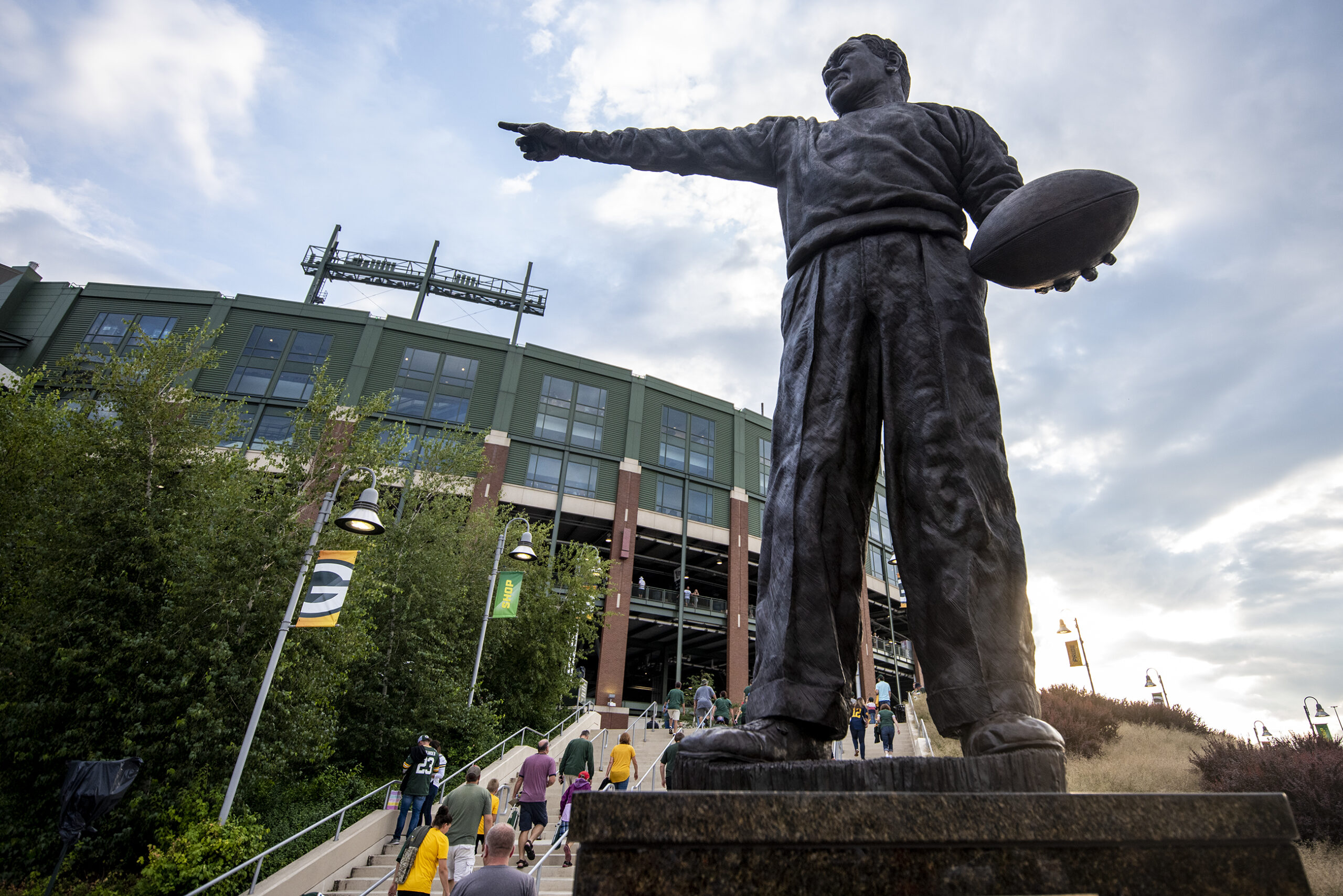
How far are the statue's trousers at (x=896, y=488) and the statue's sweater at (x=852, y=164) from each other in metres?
0.10

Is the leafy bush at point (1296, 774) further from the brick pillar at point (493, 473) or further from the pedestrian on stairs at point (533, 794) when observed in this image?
the brick pillar at point (493, 473)

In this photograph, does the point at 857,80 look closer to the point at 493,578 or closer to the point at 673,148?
the point at 673,148

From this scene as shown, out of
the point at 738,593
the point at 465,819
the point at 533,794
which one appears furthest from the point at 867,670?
the point at 465,819

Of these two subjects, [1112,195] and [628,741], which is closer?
[1112,195]

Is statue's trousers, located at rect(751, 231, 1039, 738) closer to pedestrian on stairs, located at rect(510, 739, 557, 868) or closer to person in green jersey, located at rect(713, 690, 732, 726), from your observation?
pedestrian on stairs, located at rect(510, 739, 557, 868)

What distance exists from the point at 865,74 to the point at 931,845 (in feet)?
9.65

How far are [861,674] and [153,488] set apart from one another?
3453 centimetres

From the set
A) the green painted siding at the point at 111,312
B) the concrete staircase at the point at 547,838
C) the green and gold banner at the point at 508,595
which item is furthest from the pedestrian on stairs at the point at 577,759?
the green painted siding at the point at 111,312

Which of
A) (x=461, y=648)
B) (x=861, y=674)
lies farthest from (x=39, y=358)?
(x=861, y=674)

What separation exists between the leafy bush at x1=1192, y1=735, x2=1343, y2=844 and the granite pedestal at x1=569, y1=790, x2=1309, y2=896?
9.38 metres

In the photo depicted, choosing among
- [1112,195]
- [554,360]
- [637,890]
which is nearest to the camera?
[637,890]

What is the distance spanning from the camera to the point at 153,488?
42.0 feet

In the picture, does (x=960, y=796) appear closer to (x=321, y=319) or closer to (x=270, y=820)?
(x=270, y=820)

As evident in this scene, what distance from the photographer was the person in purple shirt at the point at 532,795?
9.64 meters
